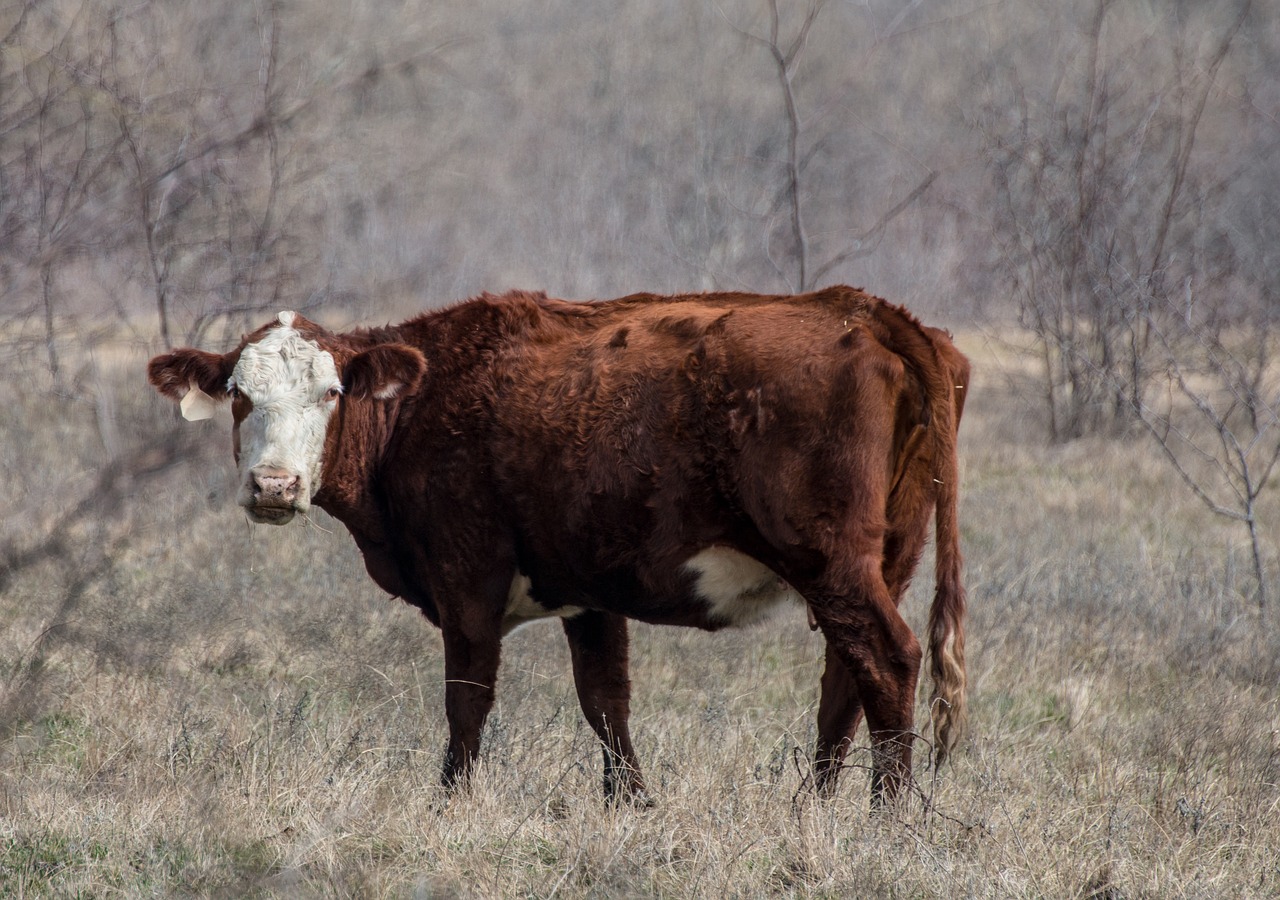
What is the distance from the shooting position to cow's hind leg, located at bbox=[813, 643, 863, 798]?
4.30m

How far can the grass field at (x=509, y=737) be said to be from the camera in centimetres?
321

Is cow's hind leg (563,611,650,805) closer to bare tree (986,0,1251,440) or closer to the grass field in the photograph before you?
the grass field

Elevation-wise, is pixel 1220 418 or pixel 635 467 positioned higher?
pixel 635 467

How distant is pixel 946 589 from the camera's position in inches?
161

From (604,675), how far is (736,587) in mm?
878

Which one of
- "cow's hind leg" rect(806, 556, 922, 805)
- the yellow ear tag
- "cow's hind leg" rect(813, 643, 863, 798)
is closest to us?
"cow's hind leg" rect(806, 556, 922, 805)

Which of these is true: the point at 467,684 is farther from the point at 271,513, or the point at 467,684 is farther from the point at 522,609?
the point at 271,513

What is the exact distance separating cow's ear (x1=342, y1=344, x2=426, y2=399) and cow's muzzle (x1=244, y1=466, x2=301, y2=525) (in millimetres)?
479

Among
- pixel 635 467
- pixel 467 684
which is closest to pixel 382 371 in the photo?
pixel 635 467

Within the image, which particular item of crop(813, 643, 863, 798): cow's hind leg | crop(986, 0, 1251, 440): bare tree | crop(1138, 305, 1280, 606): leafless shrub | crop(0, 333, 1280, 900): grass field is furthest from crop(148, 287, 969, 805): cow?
crop(986, 0, 1251, 440): bare tree

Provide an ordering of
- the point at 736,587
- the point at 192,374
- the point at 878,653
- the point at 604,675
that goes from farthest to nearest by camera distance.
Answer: the point at 604,675 → the point at 192,374 → the point at 736,587 → the point at 878,653

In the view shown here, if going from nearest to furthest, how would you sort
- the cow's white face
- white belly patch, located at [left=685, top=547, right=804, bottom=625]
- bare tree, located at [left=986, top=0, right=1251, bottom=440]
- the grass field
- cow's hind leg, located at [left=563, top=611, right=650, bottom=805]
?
1. the grass field
2. the cow's white face
3. white belly patch, located at [left=685, top=547, right=804, bottom=625]
4. cow's hind leg, located at [left=563, top=611, right=650, bottom=805]
5. bare tree, located at [left=986, top=0, right=1251, bottom=440]

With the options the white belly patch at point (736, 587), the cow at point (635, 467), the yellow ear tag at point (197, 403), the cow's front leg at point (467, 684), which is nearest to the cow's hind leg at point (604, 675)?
the cow at point (635, 467)

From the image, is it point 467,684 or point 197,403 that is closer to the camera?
point 467,684
